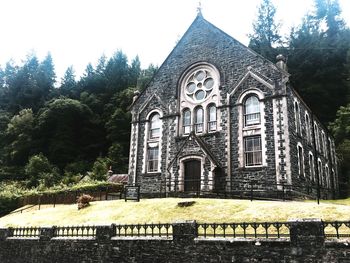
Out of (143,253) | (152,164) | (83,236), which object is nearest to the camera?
(143,253)

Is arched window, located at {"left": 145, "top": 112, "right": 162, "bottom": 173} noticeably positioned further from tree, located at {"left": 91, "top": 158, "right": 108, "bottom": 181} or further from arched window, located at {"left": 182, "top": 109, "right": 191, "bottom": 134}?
tree, located at {"left": 91, "top": 158, "right": 108, "bottom": 181}

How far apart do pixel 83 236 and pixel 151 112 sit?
1705cm

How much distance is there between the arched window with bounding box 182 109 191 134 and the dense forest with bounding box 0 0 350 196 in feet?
70.3

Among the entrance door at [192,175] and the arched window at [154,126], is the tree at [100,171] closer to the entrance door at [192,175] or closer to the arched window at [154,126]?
the arched window at [154,126]

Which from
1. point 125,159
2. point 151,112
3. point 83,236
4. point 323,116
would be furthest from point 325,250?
point 125,159

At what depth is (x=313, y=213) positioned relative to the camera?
13.6 metres

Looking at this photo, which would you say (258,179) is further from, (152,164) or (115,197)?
(115,197)

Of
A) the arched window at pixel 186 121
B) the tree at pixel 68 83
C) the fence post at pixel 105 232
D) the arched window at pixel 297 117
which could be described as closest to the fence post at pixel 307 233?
the fence post at pixel 105 232

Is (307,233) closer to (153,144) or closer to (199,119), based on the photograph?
(199,119)

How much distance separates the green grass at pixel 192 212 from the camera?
45.5 ft

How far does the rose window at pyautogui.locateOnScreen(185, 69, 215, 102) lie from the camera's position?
27031 millimetres

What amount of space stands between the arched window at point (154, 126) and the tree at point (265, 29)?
35.2 m

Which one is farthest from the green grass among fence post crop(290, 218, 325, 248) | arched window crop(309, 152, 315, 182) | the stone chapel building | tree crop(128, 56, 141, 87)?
tree crop(128, 56, 141, 87)

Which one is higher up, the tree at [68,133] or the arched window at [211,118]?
the tree at [68,133]
